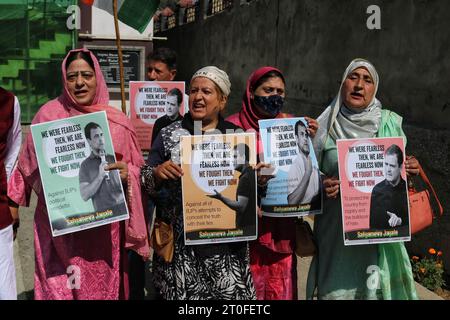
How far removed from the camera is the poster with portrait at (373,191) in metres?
3.51

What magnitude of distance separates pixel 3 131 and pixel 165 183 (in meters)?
0.91

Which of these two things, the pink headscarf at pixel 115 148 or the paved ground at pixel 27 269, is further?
the paved ground at pixel 27 269

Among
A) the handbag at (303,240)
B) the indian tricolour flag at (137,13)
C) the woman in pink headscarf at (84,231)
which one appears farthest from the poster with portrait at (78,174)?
the indian tricolour flag at (137,13)

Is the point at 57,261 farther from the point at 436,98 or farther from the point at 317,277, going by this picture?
the point at 436,98

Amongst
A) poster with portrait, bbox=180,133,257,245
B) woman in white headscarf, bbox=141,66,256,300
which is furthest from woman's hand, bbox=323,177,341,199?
woman in white headscarf, bbox=141,66,256,300

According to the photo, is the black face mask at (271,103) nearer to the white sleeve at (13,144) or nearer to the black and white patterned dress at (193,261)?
the black and white patterned dress at (193,261)

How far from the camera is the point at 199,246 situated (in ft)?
11.4

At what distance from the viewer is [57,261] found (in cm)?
366

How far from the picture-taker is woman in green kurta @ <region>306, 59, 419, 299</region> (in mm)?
3688

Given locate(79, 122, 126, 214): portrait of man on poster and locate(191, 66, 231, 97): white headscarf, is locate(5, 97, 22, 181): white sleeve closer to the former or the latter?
locate(79, 122, 126, 214): portrait of man on poster

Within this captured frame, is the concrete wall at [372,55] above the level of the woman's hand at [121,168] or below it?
above

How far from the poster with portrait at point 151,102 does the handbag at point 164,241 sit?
7.20 ft

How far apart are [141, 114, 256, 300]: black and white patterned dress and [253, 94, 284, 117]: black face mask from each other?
23 cm
